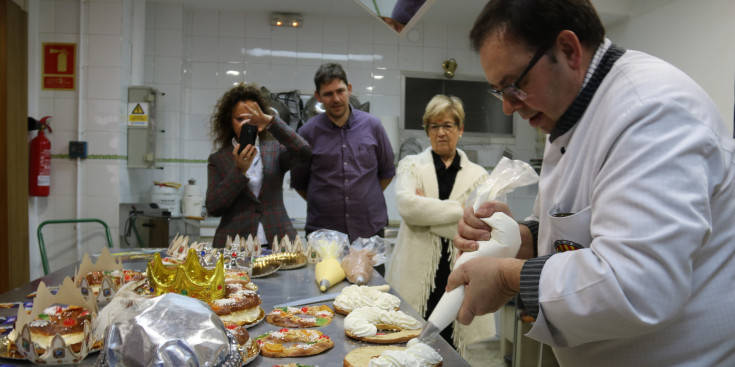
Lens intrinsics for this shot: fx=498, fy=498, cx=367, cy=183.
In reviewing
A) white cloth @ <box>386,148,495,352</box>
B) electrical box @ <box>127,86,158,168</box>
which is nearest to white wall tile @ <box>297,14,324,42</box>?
electrical box @ <box>127,86,158,168</box>

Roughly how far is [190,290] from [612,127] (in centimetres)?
123

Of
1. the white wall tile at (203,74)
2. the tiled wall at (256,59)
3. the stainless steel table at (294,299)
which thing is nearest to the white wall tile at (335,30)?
the tiled wall at (256,59)

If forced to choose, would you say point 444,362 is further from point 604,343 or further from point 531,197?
point 531,197

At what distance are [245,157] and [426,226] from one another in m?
1.16

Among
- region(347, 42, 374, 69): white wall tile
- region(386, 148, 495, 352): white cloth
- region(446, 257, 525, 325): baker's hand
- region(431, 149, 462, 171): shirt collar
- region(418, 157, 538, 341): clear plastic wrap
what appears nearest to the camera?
region(446, 257, 525, 325): baker's hand

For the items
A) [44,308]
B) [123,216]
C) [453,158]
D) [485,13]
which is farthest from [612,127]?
[123,216]

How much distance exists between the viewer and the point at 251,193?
9.02 ft

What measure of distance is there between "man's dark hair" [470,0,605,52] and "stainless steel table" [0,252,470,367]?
2.56 feet

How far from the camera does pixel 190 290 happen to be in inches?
59.5

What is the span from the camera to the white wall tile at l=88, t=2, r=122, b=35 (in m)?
4.54

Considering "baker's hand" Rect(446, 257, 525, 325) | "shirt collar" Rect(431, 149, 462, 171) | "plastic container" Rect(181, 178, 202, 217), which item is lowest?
"plastic container" Rect(181, 178, 202, 217)

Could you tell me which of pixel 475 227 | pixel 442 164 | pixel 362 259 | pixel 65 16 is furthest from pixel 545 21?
pixel 65 16

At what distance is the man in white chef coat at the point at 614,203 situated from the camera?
2.71 ft

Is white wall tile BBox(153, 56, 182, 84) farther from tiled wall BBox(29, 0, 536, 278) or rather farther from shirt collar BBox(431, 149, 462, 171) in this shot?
shirt collar BBox(431, 149, 462, 171)
